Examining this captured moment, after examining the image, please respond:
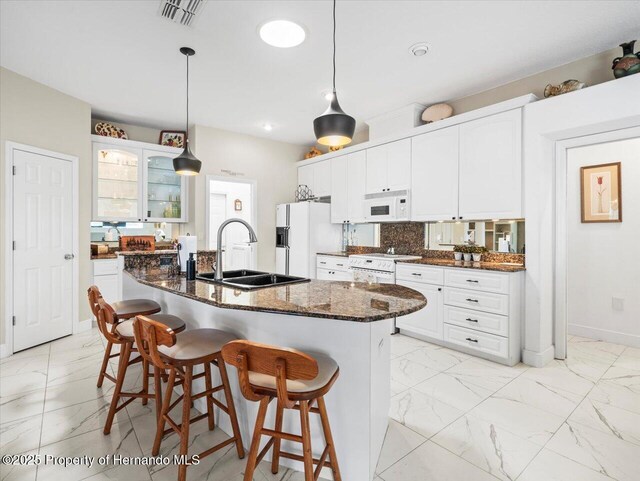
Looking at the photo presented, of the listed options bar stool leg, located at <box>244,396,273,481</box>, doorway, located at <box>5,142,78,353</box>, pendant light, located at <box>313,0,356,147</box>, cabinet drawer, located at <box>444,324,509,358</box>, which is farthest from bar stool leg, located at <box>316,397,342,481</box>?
doorway, located at <box>5,142,78,353</box>

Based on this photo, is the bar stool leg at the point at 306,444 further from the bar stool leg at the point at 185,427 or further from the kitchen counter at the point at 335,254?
the kitchen counter at the point at 335,254

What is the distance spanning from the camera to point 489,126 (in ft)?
11.0

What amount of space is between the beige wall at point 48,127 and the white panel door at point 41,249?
0.13 meters

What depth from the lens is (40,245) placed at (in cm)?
361

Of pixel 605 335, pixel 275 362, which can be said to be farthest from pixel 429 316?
pixel 275 362

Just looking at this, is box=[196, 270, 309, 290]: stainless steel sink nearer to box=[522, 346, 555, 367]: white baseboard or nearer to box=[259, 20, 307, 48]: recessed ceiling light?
box=[259, 20, 307, 48]: recessed ceiling light

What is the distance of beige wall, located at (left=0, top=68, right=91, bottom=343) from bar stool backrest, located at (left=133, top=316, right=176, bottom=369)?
2.73m

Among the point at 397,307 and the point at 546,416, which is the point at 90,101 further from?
the point at 546,416

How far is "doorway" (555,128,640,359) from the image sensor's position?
3.54 metres

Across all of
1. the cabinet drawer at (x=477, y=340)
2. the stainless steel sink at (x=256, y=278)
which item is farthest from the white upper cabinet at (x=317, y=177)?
the stainless steel sink at (x=256, y=278)

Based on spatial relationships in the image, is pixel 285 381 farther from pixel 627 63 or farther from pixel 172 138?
pixel 172 138

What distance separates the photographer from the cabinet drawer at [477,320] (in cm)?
305

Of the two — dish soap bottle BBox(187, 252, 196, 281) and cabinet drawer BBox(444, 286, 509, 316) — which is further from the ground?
dish soap bottle BBox(187, 252, 196, 281)

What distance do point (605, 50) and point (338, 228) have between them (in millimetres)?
3669
